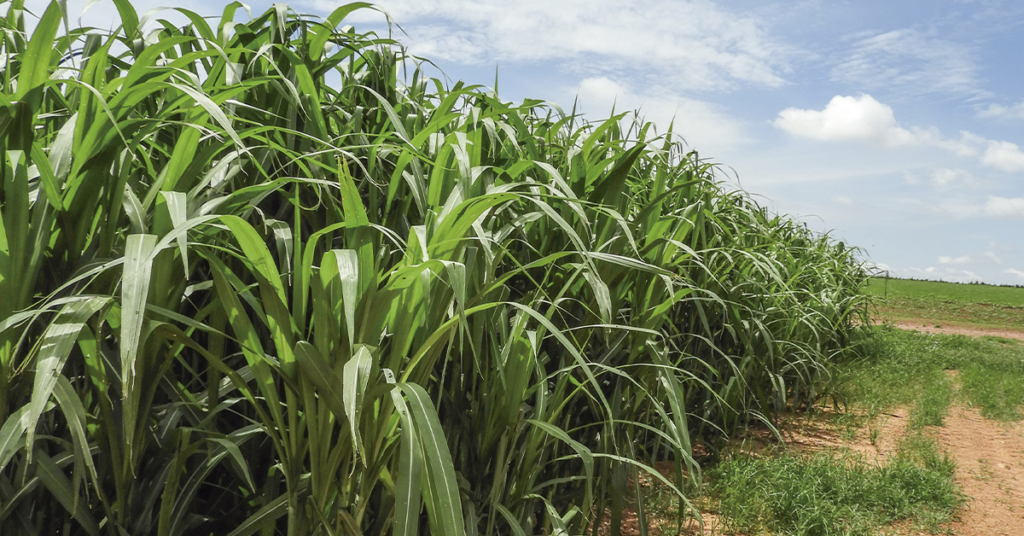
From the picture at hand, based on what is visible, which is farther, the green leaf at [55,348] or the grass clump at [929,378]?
the grass clump at [929,378]

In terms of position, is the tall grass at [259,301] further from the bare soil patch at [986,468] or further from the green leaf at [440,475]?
Result: the bare soil patch at [986,468]

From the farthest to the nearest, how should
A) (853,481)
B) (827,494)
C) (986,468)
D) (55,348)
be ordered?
(986,468), (853,481), (827,494), (55,348)

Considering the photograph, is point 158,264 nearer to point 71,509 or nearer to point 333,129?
point 71,509

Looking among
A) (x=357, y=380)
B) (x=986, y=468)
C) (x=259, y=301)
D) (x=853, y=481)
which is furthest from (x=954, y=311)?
(x=357, y=380)

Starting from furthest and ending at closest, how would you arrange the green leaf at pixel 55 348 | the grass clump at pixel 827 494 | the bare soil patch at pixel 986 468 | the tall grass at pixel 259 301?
the bare soil patch at pixel 986 468
the grass clump at pixel 827 494
the tall grass at pixel 259 301
the green leaf at pixel 55 348

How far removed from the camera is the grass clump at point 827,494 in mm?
2006

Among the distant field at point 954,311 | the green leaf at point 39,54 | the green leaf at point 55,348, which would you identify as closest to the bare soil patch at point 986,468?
the green leaf at point 55,348

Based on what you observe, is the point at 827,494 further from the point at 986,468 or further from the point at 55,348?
the point at 55,348

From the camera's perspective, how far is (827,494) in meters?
2.22

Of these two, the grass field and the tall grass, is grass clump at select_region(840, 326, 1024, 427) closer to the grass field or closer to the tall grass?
the grass field

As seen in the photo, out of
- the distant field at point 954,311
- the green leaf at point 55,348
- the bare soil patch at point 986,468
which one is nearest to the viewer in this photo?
the green leaf at point 55,348

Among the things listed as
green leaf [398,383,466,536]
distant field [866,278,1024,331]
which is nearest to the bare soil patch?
green leaf [398,383,466,536]

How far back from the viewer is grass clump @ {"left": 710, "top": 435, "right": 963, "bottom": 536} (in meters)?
2.01

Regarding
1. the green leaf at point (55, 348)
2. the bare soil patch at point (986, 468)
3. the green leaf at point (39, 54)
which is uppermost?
the green leaf at point (39, 54)
